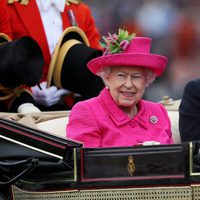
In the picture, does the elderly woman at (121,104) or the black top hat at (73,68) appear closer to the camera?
the elderly woman at (121,104)

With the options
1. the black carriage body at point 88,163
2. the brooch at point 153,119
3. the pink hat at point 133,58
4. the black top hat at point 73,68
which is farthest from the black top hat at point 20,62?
the black carriage body at point 88,163

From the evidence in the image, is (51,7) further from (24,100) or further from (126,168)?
(126,168)

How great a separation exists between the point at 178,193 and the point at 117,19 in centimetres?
525

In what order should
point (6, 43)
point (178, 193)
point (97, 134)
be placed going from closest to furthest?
point (178, 193), point (97, 134), point (6, 43)

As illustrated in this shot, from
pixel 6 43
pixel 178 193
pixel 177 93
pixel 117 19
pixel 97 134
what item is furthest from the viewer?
pixel 117 19

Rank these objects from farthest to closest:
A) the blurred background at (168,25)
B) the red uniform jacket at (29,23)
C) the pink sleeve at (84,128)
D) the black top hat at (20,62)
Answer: the blurred background at (168,25) < the red uniform jacket at (29,23) < the black top hat at (20,62) < the pink sleeve at (84,128)

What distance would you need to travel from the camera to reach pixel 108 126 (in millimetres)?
3354

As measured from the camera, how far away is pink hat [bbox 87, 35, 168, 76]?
335cm

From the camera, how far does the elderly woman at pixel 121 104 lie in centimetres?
334

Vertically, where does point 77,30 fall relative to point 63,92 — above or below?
above

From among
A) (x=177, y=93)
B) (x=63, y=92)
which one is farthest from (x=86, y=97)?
(x=177, y=93)

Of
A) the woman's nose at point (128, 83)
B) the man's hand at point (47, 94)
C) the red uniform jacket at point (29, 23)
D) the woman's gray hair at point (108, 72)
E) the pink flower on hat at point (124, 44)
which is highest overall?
the red uniform jacket at point (29, 23)

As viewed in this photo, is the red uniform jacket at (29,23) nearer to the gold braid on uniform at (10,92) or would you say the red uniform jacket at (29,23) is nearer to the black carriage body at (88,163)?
the gold braid on uniform at (10,92)

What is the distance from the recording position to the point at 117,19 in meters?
7.79
